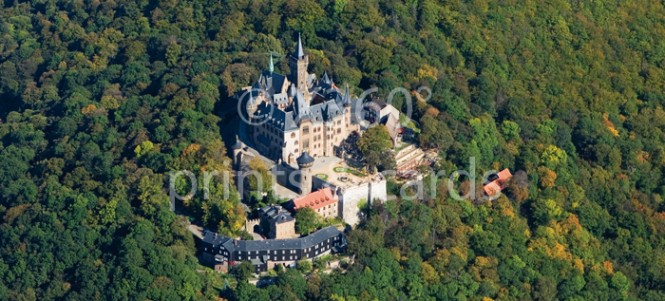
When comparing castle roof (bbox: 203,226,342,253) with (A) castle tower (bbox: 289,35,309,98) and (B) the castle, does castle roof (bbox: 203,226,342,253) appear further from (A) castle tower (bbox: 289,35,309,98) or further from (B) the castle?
(A) castle tower (bbox: 289,35,309,98)

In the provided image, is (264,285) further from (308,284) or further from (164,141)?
(164,141)

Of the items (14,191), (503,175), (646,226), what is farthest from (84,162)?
(646,226)

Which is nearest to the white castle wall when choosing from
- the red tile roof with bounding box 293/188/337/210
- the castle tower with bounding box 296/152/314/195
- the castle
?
the red tile roof with bounding box 293/188/337/210

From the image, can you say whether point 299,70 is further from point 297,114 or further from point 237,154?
point 237,154

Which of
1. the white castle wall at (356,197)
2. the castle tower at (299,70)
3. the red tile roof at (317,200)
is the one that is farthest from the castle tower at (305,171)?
the castle tower at (299,70)

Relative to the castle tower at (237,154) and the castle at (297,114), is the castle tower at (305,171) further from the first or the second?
the castle tower at (237,154)
